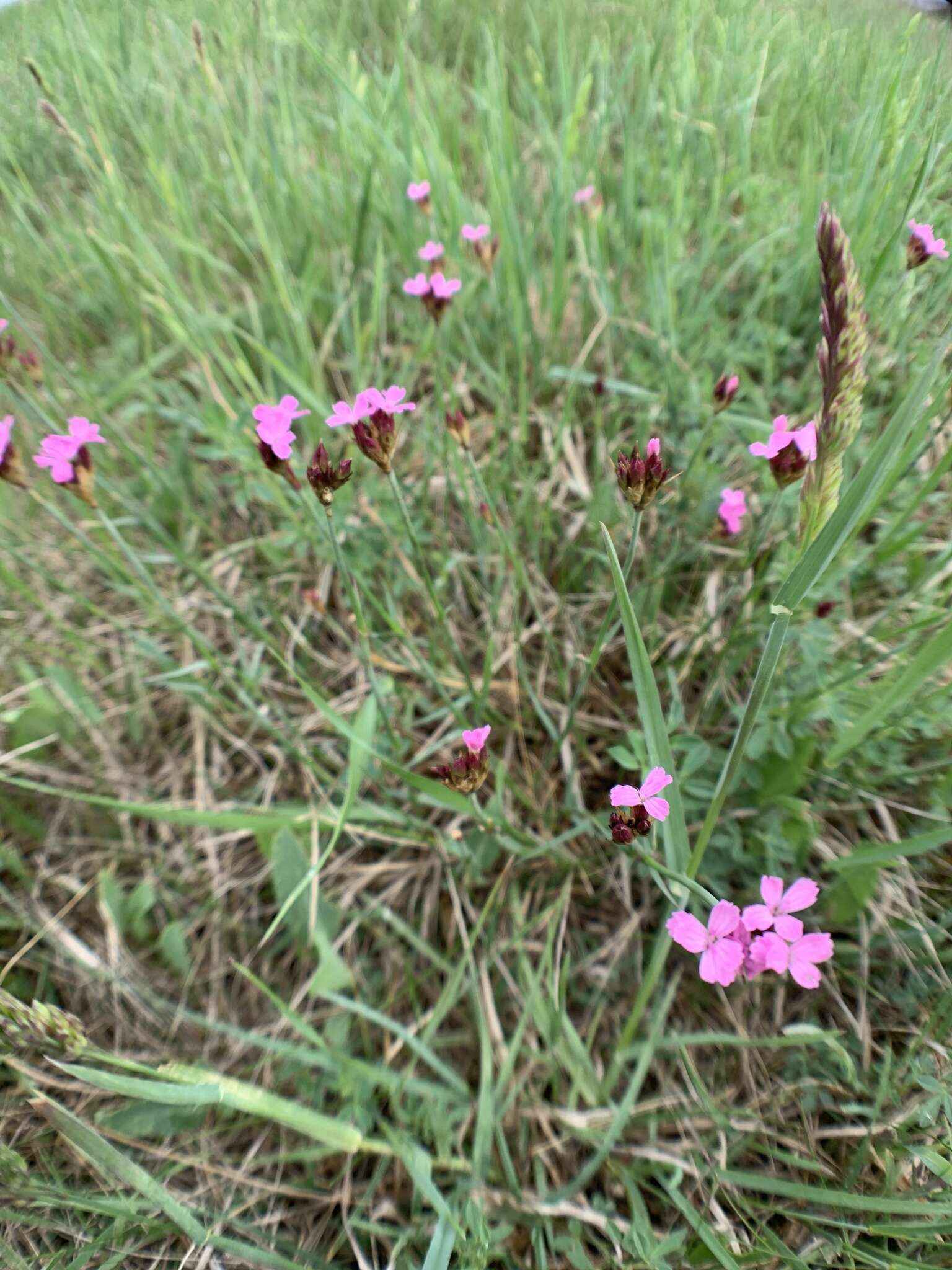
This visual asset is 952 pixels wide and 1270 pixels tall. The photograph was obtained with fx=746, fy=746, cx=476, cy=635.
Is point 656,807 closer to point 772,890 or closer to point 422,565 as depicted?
point 772,890

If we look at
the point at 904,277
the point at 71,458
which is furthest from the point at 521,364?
the point at 71,458

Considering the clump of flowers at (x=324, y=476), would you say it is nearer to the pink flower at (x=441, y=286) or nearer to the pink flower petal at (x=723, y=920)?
the pink flower at (x=441, y=286)

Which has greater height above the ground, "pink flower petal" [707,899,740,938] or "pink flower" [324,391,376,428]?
"pink flower" [324,391,376,428]

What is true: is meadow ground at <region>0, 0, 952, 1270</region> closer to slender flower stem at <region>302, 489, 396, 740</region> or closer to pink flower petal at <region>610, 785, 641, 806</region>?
slender flower stem at <region>302, 489, 396, 740</region>

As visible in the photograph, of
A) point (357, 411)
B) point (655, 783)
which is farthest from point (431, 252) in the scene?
point (655, 783)

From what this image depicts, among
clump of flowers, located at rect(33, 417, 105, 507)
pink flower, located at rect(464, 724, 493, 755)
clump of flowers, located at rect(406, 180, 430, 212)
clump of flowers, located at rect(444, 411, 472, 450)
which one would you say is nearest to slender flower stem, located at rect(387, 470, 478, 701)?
clump of flowers, located at rect(444, 411, 472, 450)

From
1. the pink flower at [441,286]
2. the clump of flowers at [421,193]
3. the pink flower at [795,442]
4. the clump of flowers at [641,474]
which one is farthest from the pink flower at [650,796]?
the clump of flowers at [421,193]
